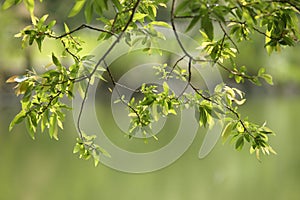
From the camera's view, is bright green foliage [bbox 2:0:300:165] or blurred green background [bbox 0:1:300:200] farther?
blurred green background [bbox 0:1:300:200]

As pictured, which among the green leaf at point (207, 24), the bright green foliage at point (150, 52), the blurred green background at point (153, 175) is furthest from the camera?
the blurred green background at point (153, 175)

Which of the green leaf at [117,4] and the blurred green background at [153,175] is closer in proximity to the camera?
the green leaf at [117,4]

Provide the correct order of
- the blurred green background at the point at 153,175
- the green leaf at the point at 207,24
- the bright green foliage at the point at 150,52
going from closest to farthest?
the green leaf at the point at 207,24 → the bright green foliage at the point at 150,52 → the blurred green background at the point at 153,175

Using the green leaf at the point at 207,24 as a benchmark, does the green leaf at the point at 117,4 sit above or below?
above

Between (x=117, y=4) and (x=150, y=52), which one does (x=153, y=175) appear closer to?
(x=150, y=52)

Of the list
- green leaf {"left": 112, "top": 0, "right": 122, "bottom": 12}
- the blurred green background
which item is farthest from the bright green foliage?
the blurred green background

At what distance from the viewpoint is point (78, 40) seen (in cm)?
142

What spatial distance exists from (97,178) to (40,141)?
8.19ft

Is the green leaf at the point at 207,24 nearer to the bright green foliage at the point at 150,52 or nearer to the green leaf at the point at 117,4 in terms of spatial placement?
the bright green foliage at the point at 150,52

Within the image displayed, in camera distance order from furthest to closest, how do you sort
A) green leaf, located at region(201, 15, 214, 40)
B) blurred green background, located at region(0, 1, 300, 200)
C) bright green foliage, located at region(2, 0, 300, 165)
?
1. blurred green background, located at region(0, 1, 300, 200)
2. bright green foliage, located at region(2, 0, 300, 165)
3. green leaf, located at region(201, 15, 214, 40)

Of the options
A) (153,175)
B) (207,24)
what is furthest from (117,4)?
(153,175)

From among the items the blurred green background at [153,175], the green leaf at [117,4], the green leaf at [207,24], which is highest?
the blurred green background at [153,175]

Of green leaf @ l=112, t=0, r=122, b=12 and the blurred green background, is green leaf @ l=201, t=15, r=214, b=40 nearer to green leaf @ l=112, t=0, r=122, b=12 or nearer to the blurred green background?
green leaf @ l=112, t=0, r=122, b=12

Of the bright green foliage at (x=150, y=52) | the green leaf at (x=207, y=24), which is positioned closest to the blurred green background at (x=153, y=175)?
the bright green foliage at (x=150, y=52)
